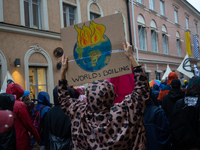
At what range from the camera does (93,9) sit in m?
12.3

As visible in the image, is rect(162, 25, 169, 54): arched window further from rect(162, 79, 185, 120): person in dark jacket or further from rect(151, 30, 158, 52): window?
rect(162, 79, 185, 120): person in dark jacket

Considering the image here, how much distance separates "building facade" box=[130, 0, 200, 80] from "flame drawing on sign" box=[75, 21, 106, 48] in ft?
45.0

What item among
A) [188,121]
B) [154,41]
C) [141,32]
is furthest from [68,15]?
[154,41]

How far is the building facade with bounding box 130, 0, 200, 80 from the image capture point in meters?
17.0

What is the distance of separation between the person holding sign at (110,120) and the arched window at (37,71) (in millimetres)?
7126

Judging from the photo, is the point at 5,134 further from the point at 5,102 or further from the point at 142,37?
the point at 142,37

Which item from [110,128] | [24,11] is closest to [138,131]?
[110,128]

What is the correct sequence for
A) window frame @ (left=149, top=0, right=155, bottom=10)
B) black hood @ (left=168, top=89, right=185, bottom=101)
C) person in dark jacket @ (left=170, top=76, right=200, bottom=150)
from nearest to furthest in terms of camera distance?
person in dark jacket @ (left=170, top=76, right=200, bottom=150), black hood @ (left=168, top=89, right=185, bottom=101), window frame @ (left=149, top=0, right=155, bottom=10)

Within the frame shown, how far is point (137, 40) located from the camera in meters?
16.2

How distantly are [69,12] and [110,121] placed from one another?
10.1 metres

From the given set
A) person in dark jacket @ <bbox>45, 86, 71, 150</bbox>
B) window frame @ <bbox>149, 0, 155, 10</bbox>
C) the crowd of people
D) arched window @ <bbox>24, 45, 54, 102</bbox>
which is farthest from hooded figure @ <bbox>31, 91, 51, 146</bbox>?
window frame @ <bbox>149, 0, 155, 10</bbox>

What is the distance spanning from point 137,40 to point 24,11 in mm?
9701

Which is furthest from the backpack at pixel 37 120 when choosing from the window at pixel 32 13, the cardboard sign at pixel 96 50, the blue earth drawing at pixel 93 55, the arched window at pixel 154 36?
the arched window at pixel 154 36

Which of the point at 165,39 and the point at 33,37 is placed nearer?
the point at 33,37
